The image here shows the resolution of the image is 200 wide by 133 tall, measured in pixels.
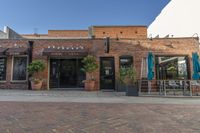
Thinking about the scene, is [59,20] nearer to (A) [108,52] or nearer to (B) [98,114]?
(A) [108,52]

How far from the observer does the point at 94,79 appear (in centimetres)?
1239

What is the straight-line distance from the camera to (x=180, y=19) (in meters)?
15.3

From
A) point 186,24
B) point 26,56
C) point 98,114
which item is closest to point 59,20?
point 26,56

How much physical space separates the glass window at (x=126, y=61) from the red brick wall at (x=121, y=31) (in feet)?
23.9

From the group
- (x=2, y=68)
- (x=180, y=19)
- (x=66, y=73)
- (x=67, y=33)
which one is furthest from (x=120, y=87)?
(x=67, y=33)

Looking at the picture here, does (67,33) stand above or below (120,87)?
above

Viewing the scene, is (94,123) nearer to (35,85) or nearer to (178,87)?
(178,87)

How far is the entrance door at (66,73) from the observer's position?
43.2 ft

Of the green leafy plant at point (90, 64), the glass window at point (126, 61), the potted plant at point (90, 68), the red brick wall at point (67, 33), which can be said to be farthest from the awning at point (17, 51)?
the red brick wall at point (67, 33)

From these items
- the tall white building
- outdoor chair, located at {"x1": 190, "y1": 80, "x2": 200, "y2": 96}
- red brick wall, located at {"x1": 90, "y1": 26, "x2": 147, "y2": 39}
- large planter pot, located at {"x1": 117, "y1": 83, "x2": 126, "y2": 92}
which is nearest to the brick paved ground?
outdoor chair, located at {"x1": 190, "y1": 80, "x2": 200, "y2": 96}

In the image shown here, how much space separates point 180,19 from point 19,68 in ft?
44.8

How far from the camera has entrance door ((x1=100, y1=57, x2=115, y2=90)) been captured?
41.2 feet

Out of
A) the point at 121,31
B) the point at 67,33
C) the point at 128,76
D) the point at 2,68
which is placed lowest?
the point at 128,76

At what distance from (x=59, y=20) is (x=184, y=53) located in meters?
13.0
